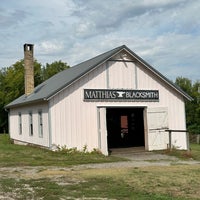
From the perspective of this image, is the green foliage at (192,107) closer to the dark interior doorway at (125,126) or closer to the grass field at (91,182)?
the dark interior doorway at (125,126)

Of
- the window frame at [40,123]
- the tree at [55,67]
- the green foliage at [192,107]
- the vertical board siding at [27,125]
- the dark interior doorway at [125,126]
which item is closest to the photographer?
the vertical board siding at [27,125]

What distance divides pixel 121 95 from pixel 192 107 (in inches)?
1547

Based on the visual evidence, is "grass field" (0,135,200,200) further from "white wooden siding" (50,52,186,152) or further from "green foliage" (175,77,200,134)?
"green foliage" (175,77,200,134)

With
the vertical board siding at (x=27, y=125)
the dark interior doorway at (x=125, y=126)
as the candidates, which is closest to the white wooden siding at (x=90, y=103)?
the vertical board siding at (x=27, y=125)

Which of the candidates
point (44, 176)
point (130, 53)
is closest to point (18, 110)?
point (130, 53)

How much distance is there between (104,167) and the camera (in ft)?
49.6

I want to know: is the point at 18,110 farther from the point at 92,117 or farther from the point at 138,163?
the point at 138,163

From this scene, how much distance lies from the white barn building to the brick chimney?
201cm

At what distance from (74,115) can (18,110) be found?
9.20 metres

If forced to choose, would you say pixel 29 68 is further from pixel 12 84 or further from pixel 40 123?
pixel 12 84

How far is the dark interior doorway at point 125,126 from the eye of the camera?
27.7 m

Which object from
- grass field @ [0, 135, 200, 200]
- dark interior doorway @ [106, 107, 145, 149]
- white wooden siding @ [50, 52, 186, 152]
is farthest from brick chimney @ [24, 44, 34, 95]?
grass field @ [0, 135, 200, 200]

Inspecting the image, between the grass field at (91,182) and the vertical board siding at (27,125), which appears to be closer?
the grass field at (91,182)

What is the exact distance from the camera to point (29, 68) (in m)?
26.6
